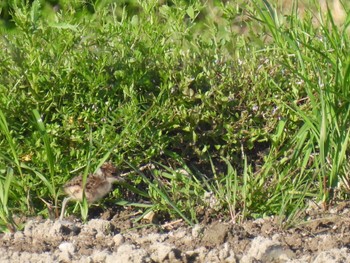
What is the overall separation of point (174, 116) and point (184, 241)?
0.78m

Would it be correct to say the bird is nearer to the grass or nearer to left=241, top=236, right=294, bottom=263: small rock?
the grass

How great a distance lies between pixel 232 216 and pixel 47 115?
103 cm

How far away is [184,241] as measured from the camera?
11.5ft

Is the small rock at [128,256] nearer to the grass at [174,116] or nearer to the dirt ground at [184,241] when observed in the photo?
the dirt ground at [184,241]

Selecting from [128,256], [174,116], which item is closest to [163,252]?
[128,256]

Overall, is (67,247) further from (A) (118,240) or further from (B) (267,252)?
(B) (267,252)

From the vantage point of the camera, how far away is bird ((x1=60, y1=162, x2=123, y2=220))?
375 cm

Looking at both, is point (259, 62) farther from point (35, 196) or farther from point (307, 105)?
point (35, 196)

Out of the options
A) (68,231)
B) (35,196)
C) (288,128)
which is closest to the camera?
(68,231)

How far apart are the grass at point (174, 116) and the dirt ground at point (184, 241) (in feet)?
0.32

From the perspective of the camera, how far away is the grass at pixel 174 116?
3805mm

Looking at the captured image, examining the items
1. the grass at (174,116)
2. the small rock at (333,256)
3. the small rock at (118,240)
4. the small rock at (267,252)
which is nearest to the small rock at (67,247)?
the small rock at (118,240)

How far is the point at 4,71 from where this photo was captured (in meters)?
4.05

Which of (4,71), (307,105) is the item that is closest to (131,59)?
(4,71)
